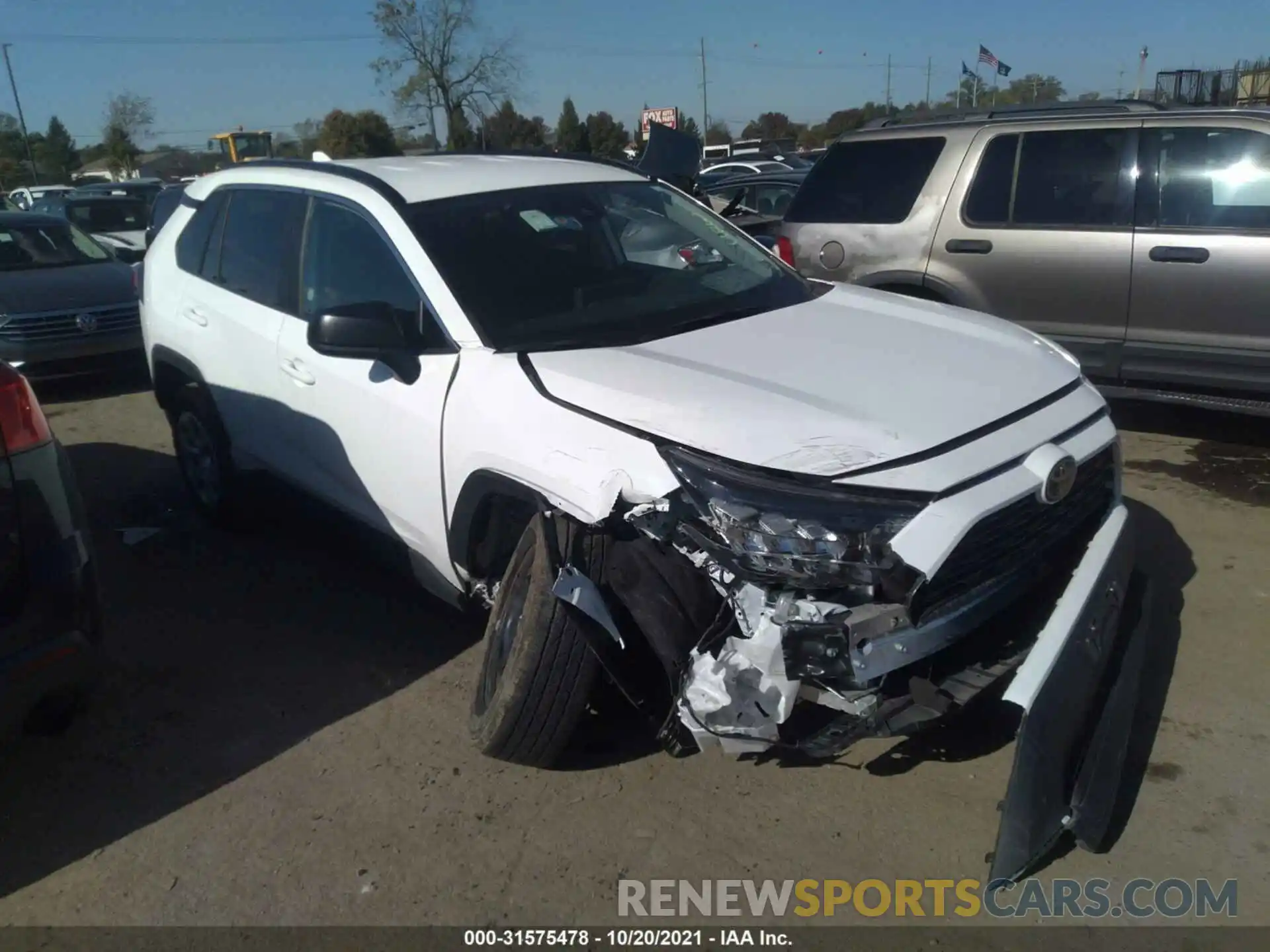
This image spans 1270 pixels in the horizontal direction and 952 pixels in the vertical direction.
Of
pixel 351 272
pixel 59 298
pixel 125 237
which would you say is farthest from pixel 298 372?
pixel 125 237

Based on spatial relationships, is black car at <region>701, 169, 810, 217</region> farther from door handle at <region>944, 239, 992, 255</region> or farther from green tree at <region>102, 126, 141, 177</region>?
green tree at <region>102, 126, 141, 177</region>

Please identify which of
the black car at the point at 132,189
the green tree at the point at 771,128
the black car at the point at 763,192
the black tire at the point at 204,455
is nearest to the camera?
the black tire at the point at 204,455

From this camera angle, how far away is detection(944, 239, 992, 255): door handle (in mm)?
5777

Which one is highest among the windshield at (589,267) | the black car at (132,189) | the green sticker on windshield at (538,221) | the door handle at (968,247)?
the black car at (132,189)

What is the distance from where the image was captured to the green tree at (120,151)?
5137 cm

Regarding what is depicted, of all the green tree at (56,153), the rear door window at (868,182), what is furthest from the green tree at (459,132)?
the rear door window at (868,182)

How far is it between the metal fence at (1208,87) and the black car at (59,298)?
442 inches

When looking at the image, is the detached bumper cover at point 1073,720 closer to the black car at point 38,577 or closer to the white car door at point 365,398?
the white car door at point 365,398

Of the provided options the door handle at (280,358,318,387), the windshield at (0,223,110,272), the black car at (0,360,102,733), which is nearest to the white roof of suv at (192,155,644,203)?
the door handle at (280,358,318,387)

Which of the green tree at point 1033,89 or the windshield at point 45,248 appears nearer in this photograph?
the windshield at point 45,248

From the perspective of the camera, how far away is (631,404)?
9.02 feet

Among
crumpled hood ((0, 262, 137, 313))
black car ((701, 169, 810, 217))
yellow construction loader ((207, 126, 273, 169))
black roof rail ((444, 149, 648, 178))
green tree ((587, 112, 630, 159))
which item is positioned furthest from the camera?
green tree ((587, 112, 630, 159))

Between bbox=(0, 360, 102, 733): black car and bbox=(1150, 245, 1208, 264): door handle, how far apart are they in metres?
5.12
